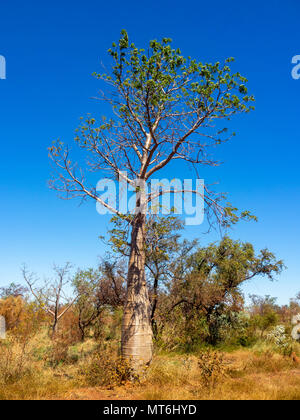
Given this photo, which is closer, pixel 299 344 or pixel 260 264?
pixel 299 344

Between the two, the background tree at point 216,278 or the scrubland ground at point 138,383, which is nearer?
the scrubland ground at point 138,383

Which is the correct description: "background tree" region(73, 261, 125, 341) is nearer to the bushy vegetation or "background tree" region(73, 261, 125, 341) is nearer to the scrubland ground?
the bushy vegetation

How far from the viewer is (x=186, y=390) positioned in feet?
17.9

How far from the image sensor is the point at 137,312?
21.9ft

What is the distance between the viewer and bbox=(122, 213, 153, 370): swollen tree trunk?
Result: 6.37m

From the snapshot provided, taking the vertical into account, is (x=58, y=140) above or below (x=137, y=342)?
above

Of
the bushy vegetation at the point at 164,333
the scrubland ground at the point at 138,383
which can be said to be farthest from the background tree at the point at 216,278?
the scrubland ground at the point at 138,383

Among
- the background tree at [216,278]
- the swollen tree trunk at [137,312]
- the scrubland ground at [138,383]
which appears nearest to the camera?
the scrubland ground at [138,383]

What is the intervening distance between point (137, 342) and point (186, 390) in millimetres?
1400

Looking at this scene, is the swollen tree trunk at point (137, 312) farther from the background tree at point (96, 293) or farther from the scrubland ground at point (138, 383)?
the background tree at point (96, 293)

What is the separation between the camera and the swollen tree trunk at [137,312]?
6371 mm
